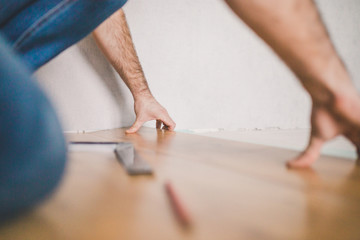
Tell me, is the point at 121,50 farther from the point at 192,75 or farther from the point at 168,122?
the point at 192,75

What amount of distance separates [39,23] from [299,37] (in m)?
0.68

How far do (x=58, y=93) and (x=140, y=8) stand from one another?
0.80m

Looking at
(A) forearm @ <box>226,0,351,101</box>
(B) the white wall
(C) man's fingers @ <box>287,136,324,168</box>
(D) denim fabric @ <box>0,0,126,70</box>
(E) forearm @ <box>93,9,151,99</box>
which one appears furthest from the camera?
(B) the white wall

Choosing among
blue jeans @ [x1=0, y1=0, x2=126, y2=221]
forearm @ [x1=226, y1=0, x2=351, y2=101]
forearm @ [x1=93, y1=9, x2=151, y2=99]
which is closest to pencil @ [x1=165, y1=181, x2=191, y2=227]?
blue jeans @ [x1=0, y1=0, x2=126, y2=221]

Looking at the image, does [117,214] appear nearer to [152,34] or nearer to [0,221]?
[0,221]

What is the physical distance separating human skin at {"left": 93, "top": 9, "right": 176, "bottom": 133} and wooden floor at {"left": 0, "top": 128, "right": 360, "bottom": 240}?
2.62 feet

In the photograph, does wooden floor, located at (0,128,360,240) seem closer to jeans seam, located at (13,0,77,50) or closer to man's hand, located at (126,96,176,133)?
jeans seam, located at (13,0,77,50)

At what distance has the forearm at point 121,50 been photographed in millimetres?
1486

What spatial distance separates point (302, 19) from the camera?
0.55 m

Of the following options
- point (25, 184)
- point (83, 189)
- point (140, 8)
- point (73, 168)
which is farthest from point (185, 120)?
point (25, 184)

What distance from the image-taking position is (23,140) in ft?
Answer: 1.12

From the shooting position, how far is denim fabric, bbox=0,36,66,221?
33 cm

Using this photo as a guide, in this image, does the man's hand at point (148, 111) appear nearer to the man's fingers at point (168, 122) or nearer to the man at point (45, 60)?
the man's fingers at point (168, 122)

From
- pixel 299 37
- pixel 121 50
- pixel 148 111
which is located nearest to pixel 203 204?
pixel 299 37
